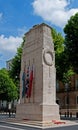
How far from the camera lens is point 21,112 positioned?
28219mm

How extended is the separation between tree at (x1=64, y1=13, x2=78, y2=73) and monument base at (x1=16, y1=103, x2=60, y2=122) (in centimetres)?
1388

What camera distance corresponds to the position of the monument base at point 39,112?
2530 centimetres

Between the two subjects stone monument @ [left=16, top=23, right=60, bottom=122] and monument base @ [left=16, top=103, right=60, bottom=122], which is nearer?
monument base @ [left=16, top=103, right=60, bottom=122]

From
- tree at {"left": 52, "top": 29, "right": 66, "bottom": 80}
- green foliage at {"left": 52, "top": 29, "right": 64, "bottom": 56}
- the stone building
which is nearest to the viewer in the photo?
tree at {"left": 52, "top": 29, "right": 66, "bottom": 80}

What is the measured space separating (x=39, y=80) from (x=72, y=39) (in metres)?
14.5

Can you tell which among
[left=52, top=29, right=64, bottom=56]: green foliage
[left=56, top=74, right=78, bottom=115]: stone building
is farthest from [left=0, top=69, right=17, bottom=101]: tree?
[left=52, top=29, right=64, bottom=56]: green foliage

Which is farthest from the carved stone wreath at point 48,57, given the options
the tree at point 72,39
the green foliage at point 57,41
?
the green foliage at point 57,41

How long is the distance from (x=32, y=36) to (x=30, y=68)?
3.34 metres

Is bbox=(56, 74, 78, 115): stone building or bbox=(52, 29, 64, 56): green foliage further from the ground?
bbox=(52, 29, 64, 56): green foliage

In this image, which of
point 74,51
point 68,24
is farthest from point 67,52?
point 68,24

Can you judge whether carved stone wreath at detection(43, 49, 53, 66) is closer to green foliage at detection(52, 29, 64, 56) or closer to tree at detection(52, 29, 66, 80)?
tree at detection(52, 29, 66, 80)

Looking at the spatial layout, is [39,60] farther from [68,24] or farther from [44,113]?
[68,24]

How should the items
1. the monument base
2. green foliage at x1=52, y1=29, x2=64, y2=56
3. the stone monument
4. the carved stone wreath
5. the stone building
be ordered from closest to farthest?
the monument base < the stone monument < the carved stone wreath < green foliage at x1=52, y1=29, x2=64, y2=56 < the stone building

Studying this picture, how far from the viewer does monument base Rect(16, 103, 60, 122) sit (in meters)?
25.3
